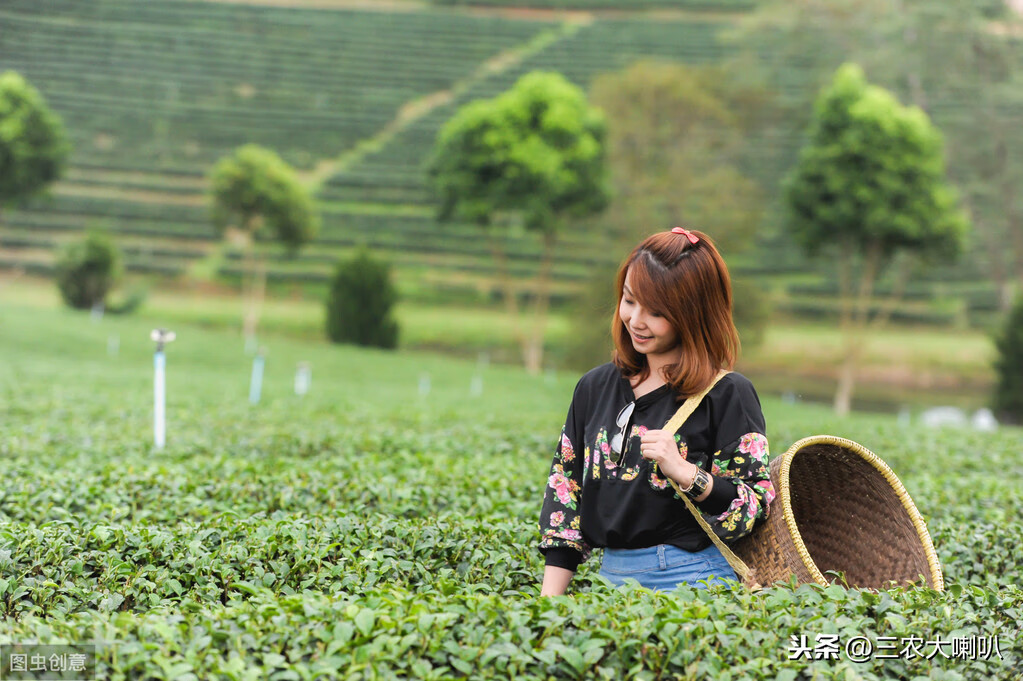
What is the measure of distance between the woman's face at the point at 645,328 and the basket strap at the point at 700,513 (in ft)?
0.52

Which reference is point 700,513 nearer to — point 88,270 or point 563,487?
point 563,487

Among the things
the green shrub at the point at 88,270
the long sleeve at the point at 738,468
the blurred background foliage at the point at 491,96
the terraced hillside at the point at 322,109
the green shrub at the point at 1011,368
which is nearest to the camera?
the long sleeve at the point at 738,468

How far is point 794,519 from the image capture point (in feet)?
8.96

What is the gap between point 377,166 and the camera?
131ft

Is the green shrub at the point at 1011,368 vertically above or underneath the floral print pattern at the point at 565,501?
underneath

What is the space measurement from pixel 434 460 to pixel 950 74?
25225 millimetres

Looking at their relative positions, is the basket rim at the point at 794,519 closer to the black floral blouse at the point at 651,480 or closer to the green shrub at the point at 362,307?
the black floral blouse at the point at 651,480

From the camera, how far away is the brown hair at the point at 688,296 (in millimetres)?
2436

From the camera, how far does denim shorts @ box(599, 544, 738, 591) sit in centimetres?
250

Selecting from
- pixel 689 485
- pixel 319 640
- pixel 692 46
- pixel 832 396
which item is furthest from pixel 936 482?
pixel 692 46

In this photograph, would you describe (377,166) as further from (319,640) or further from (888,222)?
(319,640)

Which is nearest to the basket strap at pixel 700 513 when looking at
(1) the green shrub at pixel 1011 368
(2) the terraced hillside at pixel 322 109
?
(1) the green shrub at pixel 1011 368

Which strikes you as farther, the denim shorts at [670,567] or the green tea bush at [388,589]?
the denim shorts at [670,567]

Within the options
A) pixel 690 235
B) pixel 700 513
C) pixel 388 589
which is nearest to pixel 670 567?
pixel 700 513
